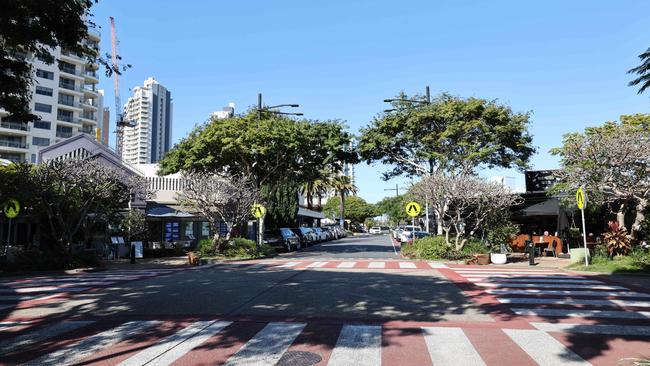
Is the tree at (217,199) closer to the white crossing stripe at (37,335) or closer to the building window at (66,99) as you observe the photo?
the white crossing stripe at (37,335)

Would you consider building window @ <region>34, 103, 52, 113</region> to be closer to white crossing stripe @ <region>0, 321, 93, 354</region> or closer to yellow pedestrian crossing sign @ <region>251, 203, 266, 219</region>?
yellow pedestrian crossing sign @ <region>251, 203, 266, 219</region>

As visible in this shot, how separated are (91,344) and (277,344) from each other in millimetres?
2611

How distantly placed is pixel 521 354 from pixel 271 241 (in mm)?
27652

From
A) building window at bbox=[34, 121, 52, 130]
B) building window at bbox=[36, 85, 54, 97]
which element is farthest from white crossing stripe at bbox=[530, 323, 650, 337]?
building window at bbox=[36, 85, 54, 97]

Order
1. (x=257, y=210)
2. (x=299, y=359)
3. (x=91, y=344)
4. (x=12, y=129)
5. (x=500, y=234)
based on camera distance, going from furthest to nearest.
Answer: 1. (x=12, y=129)
2. (x=257, y=210)
3. (x=500, y=234)
4. (x=91, y=344)
5. (x=299, y=359)

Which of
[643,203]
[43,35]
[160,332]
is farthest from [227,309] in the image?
[643,203]

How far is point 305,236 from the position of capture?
40.9m

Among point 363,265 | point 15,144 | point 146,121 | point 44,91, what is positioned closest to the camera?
point 363,265

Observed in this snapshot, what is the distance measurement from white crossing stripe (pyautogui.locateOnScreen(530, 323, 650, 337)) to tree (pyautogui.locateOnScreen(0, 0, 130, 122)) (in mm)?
9686

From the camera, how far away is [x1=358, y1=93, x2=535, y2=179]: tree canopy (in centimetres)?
2681

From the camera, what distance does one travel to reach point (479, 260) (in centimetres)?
A: 2128

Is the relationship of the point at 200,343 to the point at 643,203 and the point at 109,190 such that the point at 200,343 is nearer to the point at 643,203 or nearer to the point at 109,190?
the point at 109,190

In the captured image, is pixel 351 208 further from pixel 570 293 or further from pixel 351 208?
pixel 570 293

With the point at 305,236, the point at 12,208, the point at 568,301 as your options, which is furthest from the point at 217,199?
the point at 568,301
